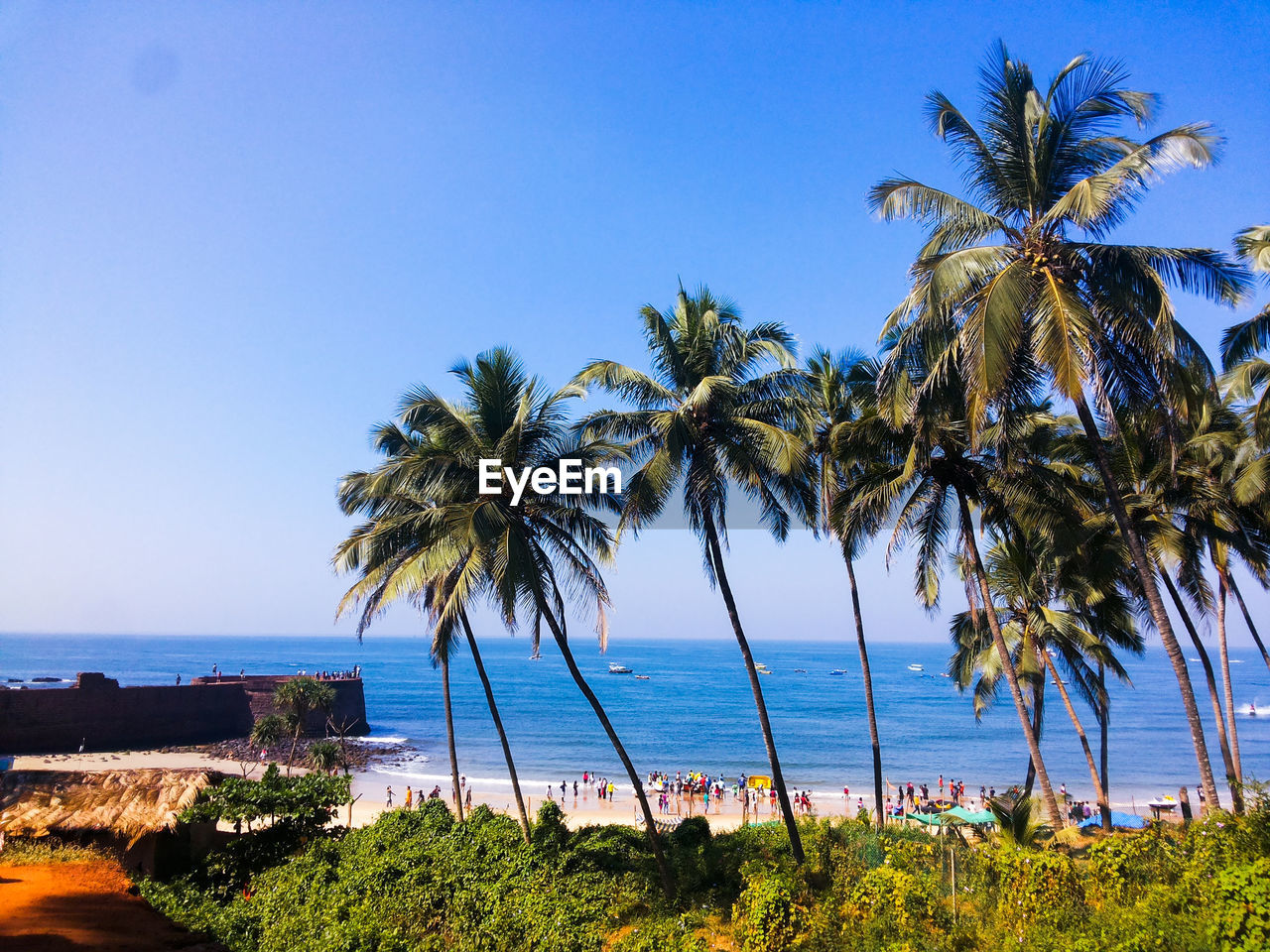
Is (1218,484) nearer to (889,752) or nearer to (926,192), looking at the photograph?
(926,192)

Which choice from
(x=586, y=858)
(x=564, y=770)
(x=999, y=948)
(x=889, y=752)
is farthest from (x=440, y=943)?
(x=889, y=752)

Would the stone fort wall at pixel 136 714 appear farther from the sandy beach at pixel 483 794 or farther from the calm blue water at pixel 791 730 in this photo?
the calm blue water at pixel 791 730

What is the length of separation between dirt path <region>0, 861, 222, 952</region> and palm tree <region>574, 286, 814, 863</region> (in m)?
9.27

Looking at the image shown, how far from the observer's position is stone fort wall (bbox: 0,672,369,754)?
41219 millimetres

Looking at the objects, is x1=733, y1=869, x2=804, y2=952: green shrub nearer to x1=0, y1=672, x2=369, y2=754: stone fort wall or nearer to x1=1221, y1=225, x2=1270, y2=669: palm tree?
x1=1221, y1=225, x2=1270, y2=669: palm tree

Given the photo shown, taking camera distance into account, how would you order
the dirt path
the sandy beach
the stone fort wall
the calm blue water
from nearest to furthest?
1. the dirt path
2. the sandy beach
3. the stone fort wall
4. the calm blue water

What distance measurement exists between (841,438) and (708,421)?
4.09m

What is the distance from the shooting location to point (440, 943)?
10367 mm

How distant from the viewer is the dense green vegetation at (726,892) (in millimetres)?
7664

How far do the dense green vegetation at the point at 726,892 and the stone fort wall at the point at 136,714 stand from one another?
37769mm

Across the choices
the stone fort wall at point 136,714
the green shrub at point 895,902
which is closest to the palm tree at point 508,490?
the green shrub at point 895,902

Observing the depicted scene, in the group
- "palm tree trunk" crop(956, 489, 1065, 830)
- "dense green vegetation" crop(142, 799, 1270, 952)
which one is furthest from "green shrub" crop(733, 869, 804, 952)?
"palm tree trunk" crop(956, 489, 1065, 830)

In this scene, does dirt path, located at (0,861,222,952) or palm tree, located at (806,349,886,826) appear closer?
dirt path, located at (0,861,222,952)

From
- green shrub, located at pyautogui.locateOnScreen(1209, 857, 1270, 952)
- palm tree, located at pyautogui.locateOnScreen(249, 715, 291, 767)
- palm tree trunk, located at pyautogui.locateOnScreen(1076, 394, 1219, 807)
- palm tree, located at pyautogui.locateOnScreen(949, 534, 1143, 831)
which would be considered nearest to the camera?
green shrub, located at pyautogui.locateOnScreen(1209, 857, 1270, 952)
